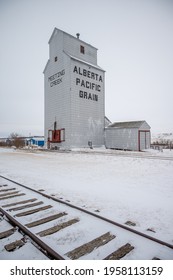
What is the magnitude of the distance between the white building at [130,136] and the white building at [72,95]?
77.6 inches

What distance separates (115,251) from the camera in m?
2.85

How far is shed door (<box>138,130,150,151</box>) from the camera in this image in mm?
27219

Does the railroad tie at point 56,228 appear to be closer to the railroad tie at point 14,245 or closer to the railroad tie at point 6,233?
the railroad tie at point 14,245

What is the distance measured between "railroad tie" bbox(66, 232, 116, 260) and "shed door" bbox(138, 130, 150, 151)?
25.1 meters

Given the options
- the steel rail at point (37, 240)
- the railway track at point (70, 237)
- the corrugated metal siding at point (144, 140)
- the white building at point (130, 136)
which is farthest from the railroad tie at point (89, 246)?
the corrugated metal siding at point (144, 140)

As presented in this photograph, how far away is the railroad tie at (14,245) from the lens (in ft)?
9.62

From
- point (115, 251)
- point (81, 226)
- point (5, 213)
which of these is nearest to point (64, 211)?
point (81, 226)

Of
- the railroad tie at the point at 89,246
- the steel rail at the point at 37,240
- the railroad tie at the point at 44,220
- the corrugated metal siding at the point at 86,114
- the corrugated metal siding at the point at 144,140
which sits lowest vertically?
the railroad tie at the point at 44,220

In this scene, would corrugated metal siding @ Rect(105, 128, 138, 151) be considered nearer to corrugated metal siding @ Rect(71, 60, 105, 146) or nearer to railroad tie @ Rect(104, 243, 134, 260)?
corrugated metal siding @ Rect(71, 60, 105, 146)

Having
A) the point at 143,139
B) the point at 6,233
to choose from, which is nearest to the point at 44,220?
the point at 6,233

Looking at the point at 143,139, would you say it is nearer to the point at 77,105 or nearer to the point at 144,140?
the point at 144,140

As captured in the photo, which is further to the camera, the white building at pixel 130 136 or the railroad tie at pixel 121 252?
the white building at pixel 130 136

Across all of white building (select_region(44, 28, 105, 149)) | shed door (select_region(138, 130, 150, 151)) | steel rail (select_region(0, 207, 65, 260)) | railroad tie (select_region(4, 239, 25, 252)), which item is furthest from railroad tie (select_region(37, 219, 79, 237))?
shed door (select_region(138, 130, 150, 151))
